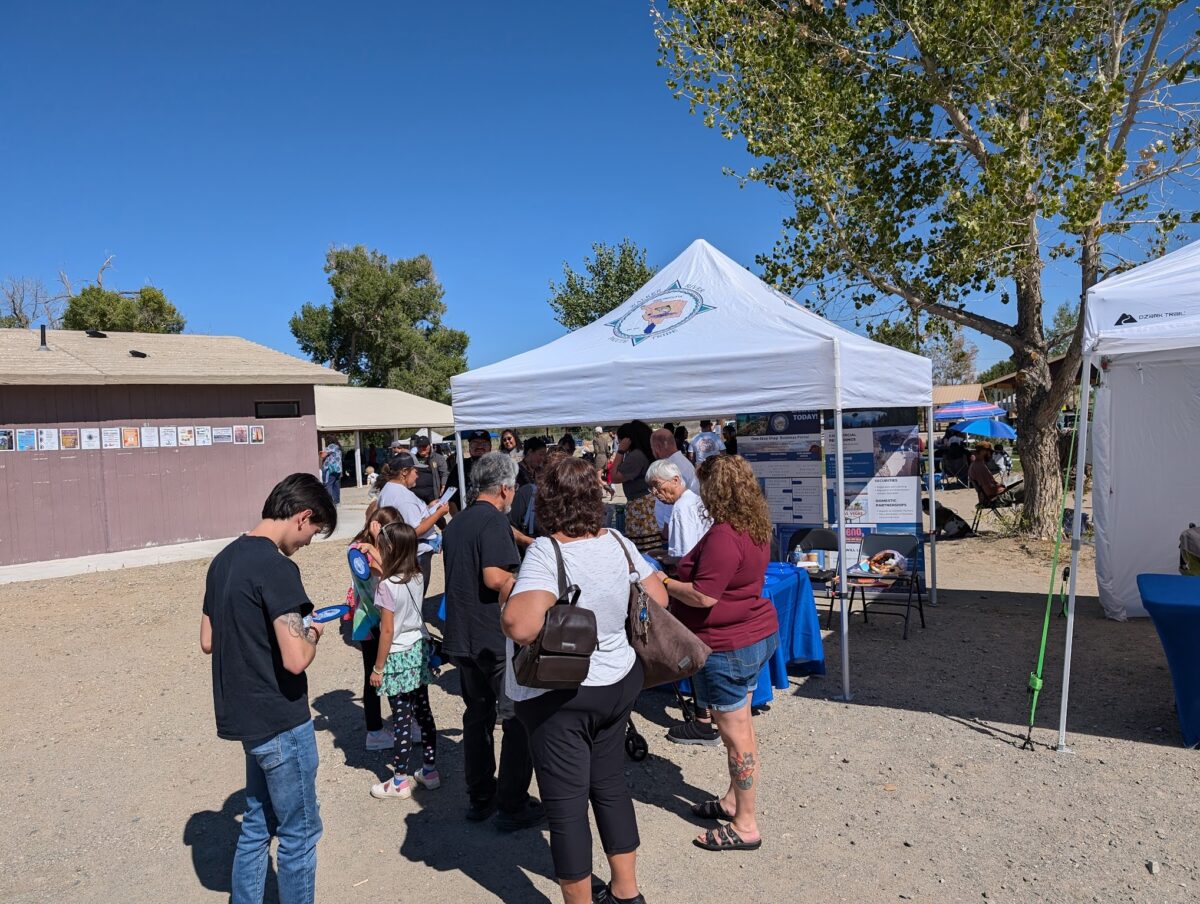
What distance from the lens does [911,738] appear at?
4.44 meters

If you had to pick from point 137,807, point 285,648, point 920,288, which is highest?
point 920,288

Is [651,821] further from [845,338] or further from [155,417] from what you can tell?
[155,417]

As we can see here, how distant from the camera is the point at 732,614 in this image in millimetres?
3271

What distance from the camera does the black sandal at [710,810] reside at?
360cm

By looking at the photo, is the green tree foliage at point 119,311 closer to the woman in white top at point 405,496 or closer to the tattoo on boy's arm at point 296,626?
the woman in white top at point 405,496

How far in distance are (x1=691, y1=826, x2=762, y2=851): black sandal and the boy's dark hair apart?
2044 mm

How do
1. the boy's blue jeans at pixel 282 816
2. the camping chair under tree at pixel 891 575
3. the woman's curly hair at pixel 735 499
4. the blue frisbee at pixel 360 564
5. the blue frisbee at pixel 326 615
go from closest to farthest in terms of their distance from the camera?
1. the boy's blue jeans at pixel 282 816
2. the blue frisbee at pixel 326 615
3. the woman's curly hair at pixel 735 499
4. the blue frisbee at pixel 360 564
5. the camping chair under tree at pixel 891 575

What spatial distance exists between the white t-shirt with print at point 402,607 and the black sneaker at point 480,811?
78cm

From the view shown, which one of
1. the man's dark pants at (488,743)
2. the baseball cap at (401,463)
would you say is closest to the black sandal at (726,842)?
the man's dark pants at (488,743)

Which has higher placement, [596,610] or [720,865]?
[596,610]

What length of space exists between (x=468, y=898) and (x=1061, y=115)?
9.54 metres

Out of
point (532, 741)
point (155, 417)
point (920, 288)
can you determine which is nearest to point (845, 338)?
point (532, 741)

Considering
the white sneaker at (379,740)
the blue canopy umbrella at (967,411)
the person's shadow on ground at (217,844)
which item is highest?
the blue canopy umbrella at (967,411)

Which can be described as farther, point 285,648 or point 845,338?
point 845,338
